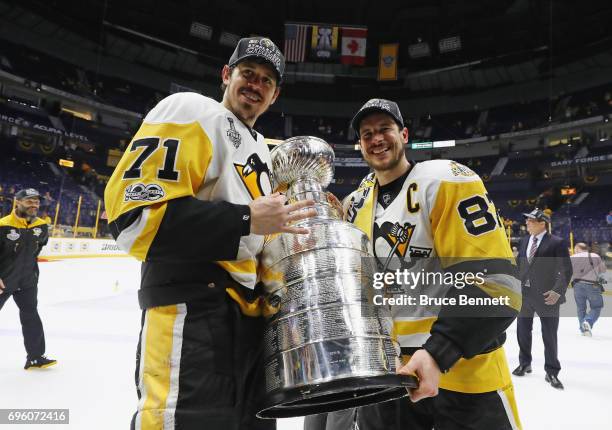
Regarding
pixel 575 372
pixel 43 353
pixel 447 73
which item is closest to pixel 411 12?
pixel 447 73

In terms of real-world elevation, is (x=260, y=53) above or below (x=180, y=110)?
above

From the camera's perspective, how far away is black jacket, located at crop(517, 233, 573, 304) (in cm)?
375

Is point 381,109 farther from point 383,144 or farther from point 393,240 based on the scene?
point 393,240

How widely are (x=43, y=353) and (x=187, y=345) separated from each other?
10.9ft

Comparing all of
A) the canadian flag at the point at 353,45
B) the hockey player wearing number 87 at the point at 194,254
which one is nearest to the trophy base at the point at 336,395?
the hockey player wearing number 87 at the point at 194,254

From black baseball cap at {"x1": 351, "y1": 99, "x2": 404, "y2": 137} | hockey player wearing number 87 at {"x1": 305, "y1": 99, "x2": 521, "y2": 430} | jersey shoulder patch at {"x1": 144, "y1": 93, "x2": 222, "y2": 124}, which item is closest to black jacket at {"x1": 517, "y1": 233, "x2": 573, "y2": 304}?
hockey player wearing number 87 at {"x1": 305, "y1": 99, "x2": 521, "y2": 430}

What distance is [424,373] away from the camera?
93 centimetres

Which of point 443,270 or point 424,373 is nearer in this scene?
point 424,373

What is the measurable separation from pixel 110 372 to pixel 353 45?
15.6m

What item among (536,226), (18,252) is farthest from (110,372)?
(536,226)

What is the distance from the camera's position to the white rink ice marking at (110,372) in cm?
262

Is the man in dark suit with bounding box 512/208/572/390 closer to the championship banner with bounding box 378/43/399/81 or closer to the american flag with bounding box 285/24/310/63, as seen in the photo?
the american flag with bounding box 285/24/310/63

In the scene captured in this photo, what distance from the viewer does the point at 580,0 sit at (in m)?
16.3

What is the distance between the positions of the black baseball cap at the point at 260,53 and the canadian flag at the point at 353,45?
1567 cm
